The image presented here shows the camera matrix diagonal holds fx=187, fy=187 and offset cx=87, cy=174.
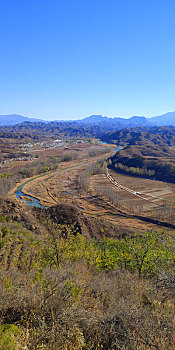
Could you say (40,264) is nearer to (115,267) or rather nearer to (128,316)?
(115,267)

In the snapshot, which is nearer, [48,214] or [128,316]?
[128,316]

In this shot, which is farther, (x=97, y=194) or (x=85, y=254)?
(x=97, y=194)

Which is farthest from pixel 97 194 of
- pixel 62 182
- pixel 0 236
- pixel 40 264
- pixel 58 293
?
pixel 58 293

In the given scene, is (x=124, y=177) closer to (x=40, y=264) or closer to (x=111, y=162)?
(x=111, y=162)

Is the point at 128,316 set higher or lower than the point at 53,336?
lower

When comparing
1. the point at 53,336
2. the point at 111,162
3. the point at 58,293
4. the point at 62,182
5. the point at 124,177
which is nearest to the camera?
the point at 53,336

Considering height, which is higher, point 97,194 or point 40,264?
point 40,264

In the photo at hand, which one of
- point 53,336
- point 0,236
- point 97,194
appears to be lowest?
point 97,194

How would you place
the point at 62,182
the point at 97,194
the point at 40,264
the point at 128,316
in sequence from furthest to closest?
1. the point at 62,182
2. the point at 97,194
3. the point at 40,264
4. the point at 128,316

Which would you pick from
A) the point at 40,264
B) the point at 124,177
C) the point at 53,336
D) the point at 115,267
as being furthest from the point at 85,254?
the point at 124,177
